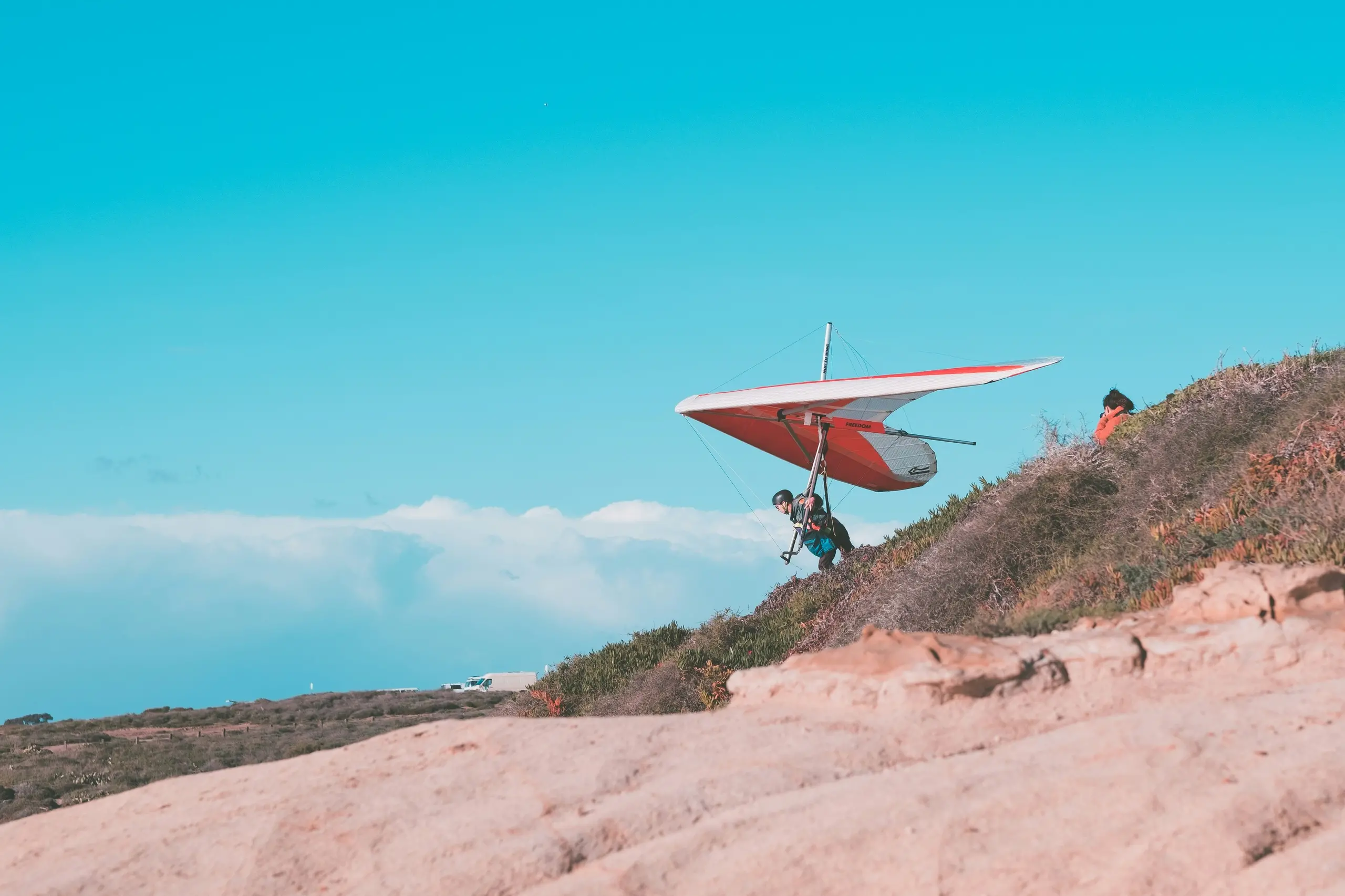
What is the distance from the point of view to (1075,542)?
15.9m

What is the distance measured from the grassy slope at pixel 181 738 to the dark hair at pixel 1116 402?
50.2 feet

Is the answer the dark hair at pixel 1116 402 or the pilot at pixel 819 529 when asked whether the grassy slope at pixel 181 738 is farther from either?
the dark hair at pixel 1116 402

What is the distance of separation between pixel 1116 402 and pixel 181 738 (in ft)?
97.4

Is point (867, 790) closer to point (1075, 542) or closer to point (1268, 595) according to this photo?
point (1268, 595)

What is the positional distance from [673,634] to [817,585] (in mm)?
3327

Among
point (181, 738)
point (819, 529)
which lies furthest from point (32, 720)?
point (819, 529)

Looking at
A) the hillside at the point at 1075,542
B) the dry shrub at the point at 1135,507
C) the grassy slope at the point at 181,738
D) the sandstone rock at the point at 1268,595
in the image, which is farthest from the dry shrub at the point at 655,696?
the sandstone rock at the point at 1268,595

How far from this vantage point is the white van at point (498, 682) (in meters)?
50.3

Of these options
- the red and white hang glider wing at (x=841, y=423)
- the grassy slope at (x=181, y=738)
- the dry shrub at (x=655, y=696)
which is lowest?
the dry shrub at (x=655, y=696)

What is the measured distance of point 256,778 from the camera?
7879 millimetres

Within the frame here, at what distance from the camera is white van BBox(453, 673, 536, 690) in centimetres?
5033

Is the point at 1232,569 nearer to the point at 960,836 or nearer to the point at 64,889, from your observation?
the point at 960,836

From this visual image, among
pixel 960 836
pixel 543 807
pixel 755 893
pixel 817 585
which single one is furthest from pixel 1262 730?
pixel 817 585

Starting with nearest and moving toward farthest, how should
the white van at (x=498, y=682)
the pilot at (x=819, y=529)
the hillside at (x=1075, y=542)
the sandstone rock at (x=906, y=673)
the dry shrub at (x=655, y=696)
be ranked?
the sandstone rock at (x=906, y=673) → the hillside at (x=1075, y=542) → the dry shrub at (x=655, y=696) → the pilot at (x=819, y=529) → the white van at (x=498, y=682)
